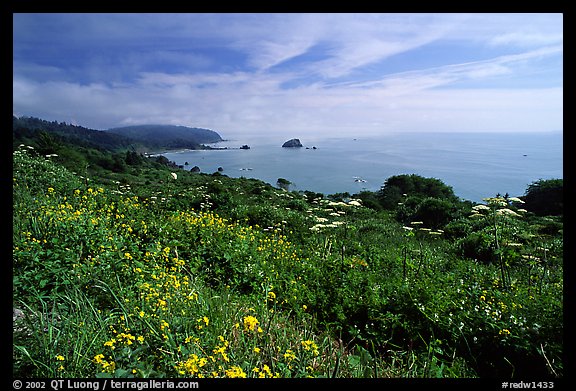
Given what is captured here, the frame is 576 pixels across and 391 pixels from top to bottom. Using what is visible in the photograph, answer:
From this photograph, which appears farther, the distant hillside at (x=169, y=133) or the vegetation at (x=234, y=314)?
the distant hillside at (x=169, y=133)

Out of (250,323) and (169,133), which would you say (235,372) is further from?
(169,133)

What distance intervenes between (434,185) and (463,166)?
17.6m

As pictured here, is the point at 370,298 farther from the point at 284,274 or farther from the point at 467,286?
the point at 467,286

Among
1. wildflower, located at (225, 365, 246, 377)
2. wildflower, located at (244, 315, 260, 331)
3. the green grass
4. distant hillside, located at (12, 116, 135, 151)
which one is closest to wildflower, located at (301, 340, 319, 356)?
the green grass

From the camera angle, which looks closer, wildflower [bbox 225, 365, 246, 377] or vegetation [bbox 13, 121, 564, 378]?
wildflower [bbox 225, 365, 246, 377]

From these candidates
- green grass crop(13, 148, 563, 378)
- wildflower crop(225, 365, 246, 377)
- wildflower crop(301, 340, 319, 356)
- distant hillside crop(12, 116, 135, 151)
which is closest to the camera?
wildflower crop(225, 365, 246, 377)

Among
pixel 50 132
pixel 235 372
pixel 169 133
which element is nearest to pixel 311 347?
pixel 235 372

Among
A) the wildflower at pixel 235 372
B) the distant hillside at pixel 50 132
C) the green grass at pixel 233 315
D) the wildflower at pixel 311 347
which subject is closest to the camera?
the wildflower at pixel 235 372

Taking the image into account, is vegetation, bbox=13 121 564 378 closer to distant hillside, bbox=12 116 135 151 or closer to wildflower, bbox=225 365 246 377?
wildflower, bbox=225 365 246 377

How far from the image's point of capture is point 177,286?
9.62 feet

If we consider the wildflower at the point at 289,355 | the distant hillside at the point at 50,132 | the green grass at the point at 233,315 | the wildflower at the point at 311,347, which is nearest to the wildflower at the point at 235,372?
the green grass at the point at 233,315

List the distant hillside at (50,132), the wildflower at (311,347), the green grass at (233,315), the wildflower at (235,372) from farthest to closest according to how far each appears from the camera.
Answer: the distant hillside at (50,132) < the wildflower at (311,347) < the green grass at (233,315) < the wildflower at (235,372)

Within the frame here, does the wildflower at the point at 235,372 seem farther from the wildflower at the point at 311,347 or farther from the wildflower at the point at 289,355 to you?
the wildflower at the point at 311,347
